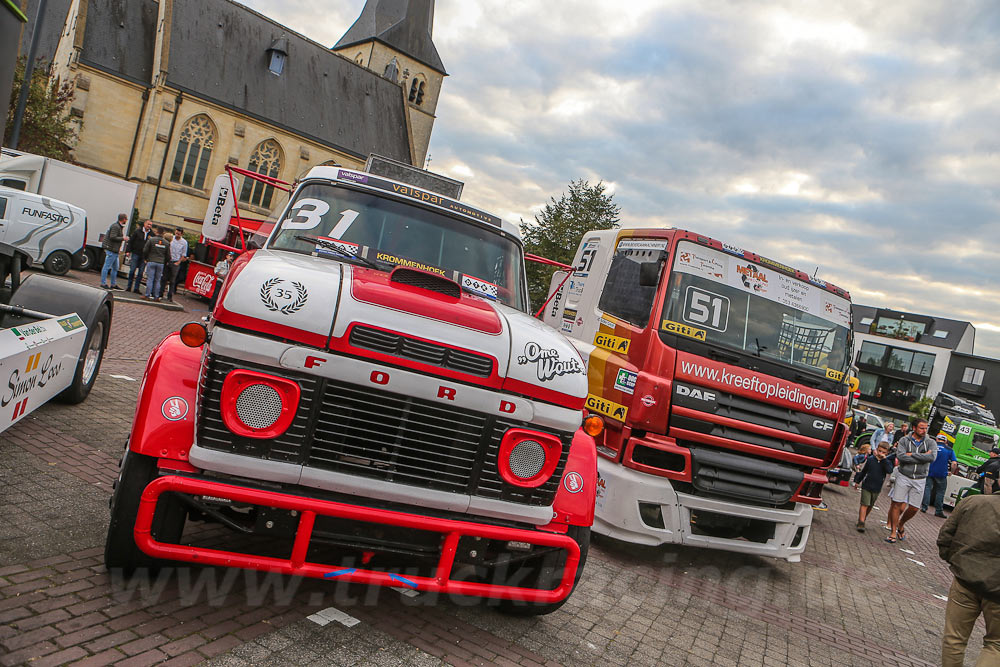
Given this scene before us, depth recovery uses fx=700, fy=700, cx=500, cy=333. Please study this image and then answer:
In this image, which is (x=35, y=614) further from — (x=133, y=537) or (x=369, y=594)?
(x=369, y=594)

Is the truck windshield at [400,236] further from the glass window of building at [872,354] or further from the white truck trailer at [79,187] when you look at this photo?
the glass window of building at [872,354]

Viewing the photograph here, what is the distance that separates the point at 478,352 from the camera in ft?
11.4

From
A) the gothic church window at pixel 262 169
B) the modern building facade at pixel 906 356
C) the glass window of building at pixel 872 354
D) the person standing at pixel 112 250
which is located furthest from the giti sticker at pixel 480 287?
the glass window of building at pixel 872 354

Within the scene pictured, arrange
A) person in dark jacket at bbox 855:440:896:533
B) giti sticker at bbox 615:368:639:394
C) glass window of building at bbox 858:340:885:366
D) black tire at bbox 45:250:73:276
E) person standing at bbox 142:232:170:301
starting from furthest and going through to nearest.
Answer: glass window of building at bbox 858:340:885:366
black tire at bbox 45:250:73:276
person standing at bbox 142:232:170:301
person in dark jacket at bbox 855:440:896:533
giti sticker at bbox 615:368:639:394

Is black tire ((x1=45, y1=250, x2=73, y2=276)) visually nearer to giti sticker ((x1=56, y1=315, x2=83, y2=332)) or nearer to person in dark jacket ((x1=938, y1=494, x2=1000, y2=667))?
giti sticker ((x1=56, y1=315, x2=83, y2=332))

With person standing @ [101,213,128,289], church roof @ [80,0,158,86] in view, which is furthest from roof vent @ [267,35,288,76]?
person standing @ [101,213,128,289]

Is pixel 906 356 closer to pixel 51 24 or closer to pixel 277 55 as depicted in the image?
pixel 277 55

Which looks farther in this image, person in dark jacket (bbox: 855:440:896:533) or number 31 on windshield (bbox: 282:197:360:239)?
person in dark jacket (bbox: 855:440:896:533)

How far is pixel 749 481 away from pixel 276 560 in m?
4.56

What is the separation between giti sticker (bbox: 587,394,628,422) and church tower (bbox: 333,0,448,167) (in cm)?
5063

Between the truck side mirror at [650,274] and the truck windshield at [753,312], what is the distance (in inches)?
6.0

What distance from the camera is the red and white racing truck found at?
10.4ft

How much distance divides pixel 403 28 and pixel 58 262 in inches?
1722

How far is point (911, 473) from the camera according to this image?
1052cm
